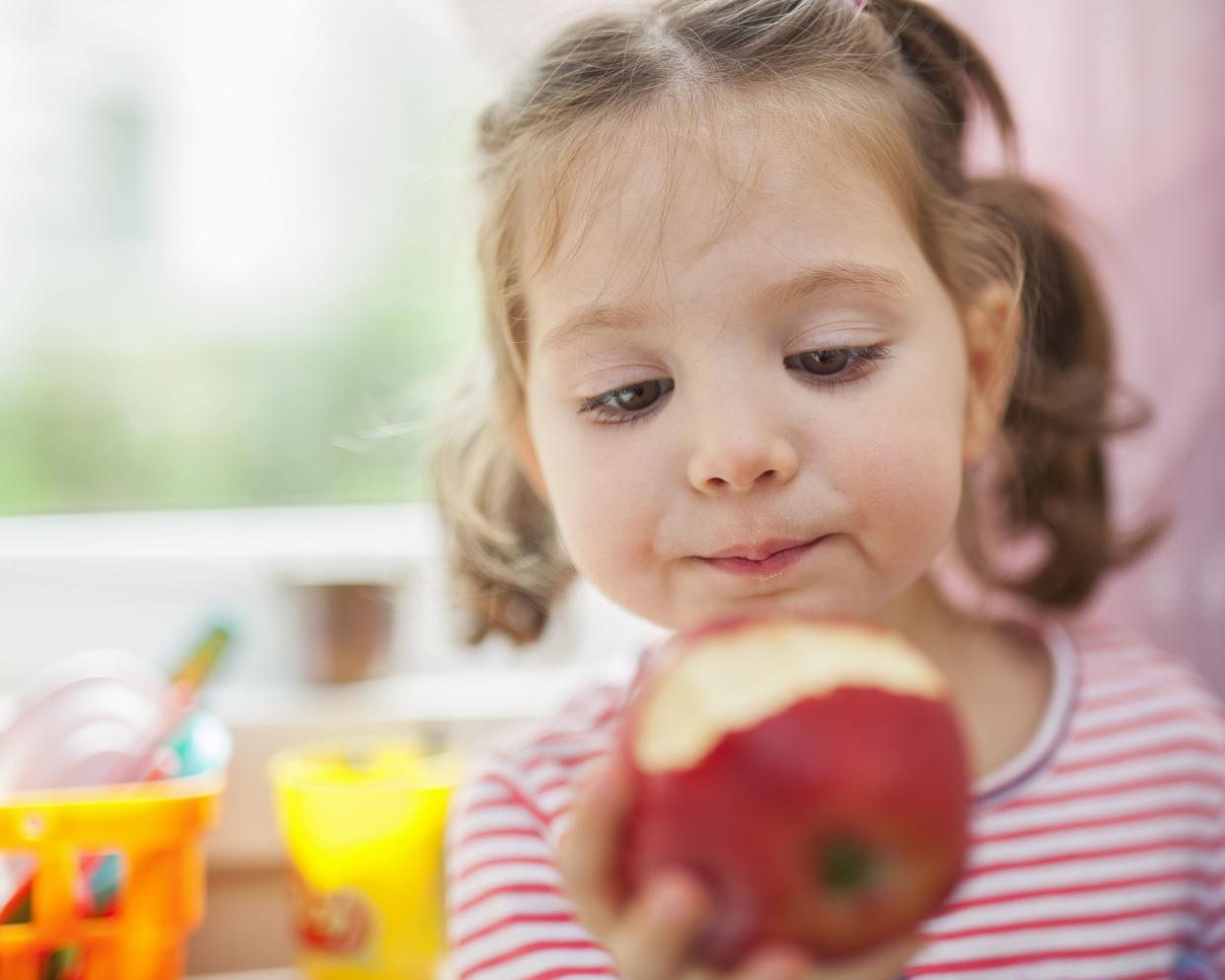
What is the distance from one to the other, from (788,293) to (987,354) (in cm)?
24

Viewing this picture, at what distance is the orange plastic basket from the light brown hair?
0.97ft

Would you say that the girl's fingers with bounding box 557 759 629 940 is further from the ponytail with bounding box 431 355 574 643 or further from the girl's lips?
the ponytail with bounding box 431 355 574 643

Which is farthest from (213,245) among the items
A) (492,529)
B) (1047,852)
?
(1047,852)

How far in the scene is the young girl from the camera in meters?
0.71

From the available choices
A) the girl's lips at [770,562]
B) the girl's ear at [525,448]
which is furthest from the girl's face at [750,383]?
the girl's ear at [525,448]

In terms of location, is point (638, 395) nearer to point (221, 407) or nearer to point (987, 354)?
point (987, 354)

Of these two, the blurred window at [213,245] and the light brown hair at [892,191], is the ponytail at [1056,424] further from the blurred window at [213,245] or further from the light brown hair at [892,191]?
the blurred window at [213,245]

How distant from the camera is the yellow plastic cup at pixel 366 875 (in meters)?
1.04

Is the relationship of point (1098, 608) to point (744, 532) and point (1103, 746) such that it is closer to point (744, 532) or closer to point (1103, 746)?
point (1103, 746)

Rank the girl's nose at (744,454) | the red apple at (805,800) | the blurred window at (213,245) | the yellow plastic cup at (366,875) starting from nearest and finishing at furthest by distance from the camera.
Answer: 1. the red apple at (805,800)
2. the girl's nose at (744,454)
3. the yellow plastic cup at (366,875)
4. the blurred window at (213,245)

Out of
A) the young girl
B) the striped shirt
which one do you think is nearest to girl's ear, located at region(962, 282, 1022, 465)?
the young girl

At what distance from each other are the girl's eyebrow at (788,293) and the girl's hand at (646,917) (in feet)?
0.95

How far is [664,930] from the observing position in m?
0.48

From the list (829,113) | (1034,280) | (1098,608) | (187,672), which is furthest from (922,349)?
(187,672)
